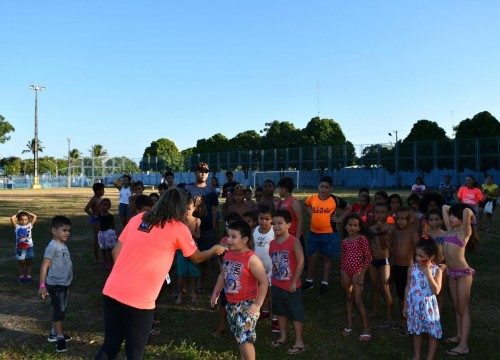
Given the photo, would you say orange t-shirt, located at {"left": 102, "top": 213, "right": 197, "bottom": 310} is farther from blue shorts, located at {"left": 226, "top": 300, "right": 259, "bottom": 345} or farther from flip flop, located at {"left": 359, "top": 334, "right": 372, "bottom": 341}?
flip flop, located at {"left": 359, "top": 334, "right": 372, "bottom": 341}

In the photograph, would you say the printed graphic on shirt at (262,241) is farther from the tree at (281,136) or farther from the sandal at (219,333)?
the tree at (281,136)

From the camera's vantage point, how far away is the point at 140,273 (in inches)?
140

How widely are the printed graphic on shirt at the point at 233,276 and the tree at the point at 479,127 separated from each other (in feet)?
159

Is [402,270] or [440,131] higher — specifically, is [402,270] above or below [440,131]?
below

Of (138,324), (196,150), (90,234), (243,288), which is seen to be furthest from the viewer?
(196,150)

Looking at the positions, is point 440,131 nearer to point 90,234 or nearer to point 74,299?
point 90,234

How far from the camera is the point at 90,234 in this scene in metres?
14.7

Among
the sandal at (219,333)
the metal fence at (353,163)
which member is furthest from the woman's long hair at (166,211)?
the metal fence at (353,163)

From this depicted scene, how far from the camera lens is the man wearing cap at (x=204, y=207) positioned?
24.7ft

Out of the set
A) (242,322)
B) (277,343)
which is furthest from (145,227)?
(277,343)

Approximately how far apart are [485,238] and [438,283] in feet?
30.8

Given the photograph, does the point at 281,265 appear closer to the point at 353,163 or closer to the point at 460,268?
the point at 460,268

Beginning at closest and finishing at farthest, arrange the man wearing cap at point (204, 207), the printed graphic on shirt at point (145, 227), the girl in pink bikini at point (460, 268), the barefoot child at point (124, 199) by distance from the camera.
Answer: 1. the printed graphic on shirt at point (145, 227)
2. the girl in pink bikini at point (460, 268)
3. the man wearing cap at point (204, 207)
4. the barefoot child at point (124, 199)

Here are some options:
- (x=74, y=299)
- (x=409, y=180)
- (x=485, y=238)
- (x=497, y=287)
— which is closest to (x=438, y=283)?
(x=497, y=287)
